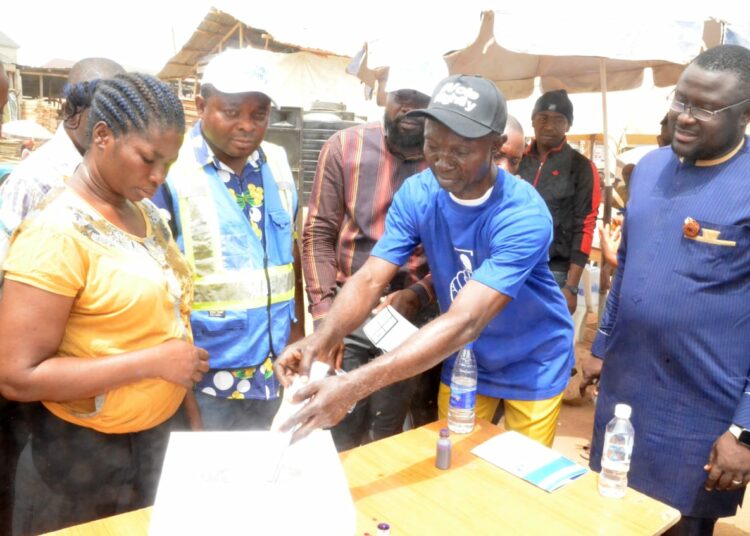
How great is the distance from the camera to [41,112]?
1836 centimetres

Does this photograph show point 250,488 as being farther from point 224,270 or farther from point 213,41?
point 213,41

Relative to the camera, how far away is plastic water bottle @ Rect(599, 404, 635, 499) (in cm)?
181

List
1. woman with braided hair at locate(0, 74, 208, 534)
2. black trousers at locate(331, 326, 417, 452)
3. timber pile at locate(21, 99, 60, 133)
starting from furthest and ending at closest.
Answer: timber pile at locate(21, 99, 60, 133)
black trousers at locate(331, 326, 417, 452)
woman with braided hair at locate(0, 74, 208, 534)

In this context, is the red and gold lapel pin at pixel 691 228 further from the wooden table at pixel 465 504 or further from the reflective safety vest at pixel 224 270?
the reflective safety vest at pixel 224 270

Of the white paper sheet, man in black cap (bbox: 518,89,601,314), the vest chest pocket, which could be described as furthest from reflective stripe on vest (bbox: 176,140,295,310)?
man in black cap (bbox: 518,89,601,314)

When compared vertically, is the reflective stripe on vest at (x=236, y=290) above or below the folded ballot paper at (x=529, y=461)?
above

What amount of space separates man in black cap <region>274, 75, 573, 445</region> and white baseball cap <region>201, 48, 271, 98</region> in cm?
66

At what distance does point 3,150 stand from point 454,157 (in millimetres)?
13833

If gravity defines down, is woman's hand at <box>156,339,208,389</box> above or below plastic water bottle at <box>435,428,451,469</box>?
above

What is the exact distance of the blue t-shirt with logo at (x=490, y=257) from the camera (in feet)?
7.05

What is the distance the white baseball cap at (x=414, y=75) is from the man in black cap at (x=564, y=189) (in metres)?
1.91

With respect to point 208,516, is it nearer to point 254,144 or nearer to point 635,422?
point 254,144

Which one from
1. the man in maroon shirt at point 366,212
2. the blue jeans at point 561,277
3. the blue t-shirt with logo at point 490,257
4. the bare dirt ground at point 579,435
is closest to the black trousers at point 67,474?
the blue t-shirt with logo at point 490,257

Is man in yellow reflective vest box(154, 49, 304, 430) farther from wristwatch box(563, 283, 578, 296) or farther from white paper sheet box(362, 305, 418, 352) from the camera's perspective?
wristwatch box(563, 283, 578, 296)
